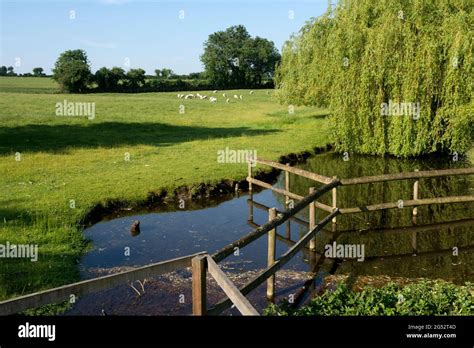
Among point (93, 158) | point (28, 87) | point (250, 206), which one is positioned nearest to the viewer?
point (250, 206)

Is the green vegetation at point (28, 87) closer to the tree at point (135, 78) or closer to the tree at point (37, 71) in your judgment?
the tree at point (135, 78)

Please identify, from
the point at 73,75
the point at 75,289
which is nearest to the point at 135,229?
the point at 75,289

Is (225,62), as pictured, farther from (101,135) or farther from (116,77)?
(101,135)

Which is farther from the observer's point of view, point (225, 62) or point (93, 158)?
point (225, 62)

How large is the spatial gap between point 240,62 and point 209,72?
622cm

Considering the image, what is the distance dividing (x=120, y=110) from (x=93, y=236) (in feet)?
106

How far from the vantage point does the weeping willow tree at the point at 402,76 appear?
70.1 feet

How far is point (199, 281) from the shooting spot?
587cm

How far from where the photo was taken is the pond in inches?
457

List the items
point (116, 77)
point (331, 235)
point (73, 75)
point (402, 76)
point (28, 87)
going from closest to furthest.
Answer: point (331, 235) < point (402, 76) < point (73, 75) < point (28, 87) < point (116, 77)

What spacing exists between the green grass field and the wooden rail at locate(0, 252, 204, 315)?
5.06 m
